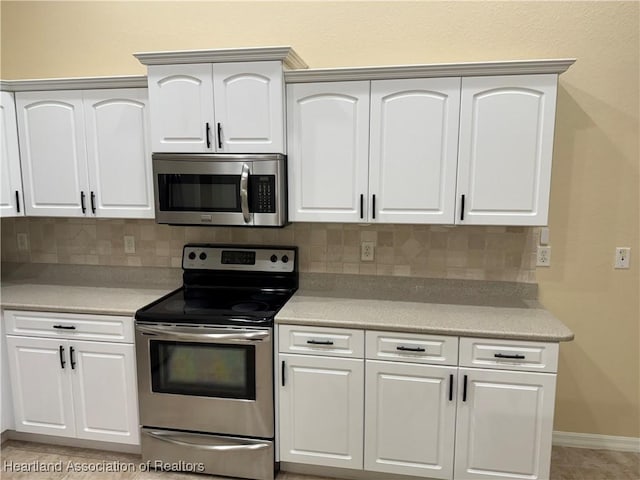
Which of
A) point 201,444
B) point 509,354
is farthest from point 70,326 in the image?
point 509,354

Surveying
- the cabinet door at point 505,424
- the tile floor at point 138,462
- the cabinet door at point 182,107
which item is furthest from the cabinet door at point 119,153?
the cabinet door at point 505,424

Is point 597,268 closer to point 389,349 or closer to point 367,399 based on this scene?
point 389,349

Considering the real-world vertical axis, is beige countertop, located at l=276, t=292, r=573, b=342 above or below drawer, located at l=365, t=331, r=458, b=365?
above

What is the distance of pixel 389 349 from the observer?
211cm

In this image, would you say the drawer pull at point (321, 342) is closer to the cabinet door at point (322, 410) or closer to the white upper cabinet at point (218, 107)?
the cabinet door at point (322, 410)

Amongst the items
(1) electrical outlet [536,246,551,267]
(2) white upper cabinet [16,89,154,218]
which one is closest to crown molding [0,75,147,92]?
(2) white upper cabinet [16,89,154,218]

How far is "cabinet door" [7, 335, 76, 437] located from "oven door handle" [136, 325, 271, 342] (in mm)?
619

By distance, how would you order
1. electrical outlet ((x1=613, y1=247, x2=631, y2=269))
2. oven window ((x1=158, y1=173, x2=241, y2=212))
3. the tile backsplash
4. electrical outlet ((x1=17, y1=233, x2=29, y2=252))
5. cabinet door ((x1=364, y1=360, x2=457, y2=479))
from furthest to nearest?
electrical outlet ((x1=17, y1=233, x2=29, y2=252)) < the tile backsplash < electrical outlet ((x1=613, y1=247, x2=631, y2=269)) < oven window ((x1=158, y1=173, x2=241, y2=212)) < cabinet door ((x1=364, y1=360, x2=457, y2=479))

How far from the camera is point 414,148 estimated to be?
7.19 feet

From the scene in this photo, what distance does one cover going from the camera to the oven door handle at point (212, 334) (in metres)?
2.15

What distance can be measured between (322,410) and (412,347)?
55 cm

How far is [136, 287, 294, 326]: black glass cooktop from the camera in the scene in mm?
2178

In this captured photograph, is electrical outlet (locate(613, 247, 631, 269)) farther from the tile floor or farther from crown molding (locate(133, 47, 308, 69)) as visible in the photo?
crown molding (locate(133, 47, 308, 69))

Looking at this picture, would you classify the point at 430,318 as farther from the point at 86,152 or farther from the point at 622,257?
the point at 86,152
